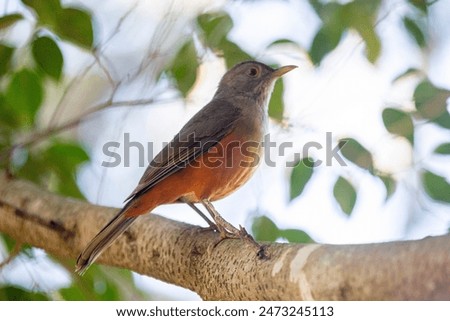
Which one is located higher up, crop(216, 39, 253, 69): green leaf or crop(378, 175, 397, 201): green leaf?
crop(216, 39, 253, 69): green leaf

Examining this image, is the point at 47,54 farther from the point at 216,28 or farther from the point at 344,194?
the point at 344,194

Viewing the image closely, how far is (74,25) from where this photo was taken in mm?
2920

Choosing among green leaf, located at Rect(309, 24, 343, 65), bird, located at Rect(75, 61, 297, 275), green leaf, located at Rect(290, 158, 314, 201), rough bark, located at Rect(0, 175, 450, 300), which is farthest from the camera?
bird, located at Rect(75, 61, 297, 275)

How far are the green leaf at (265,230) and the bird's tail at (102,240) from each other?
560 millimetres

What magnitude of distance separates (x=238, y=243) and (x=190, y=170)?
2.11 ft

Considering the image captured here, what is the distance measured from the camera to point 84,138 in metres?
3.58

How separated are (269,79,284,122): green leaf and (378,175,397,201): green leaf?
738mm

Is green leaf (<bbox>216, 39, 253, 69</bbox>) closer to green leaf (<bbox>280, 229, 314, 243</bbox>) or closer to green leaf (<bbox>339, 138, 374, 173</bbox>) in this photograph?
green leaf (<bbox>339, 138, 374, 173</bbox>)

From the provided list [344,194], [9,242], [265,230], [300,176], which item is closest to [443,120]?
[344,194]

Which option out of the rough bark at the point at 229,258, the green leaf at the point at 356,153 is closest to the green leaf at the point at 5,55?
the rough bark at the point at 229,258

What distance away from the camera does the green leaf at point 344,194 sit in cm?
262

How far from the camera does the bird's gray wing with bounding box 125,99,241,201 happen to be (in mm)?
3088

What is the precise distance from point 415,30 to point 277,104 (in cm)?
73
